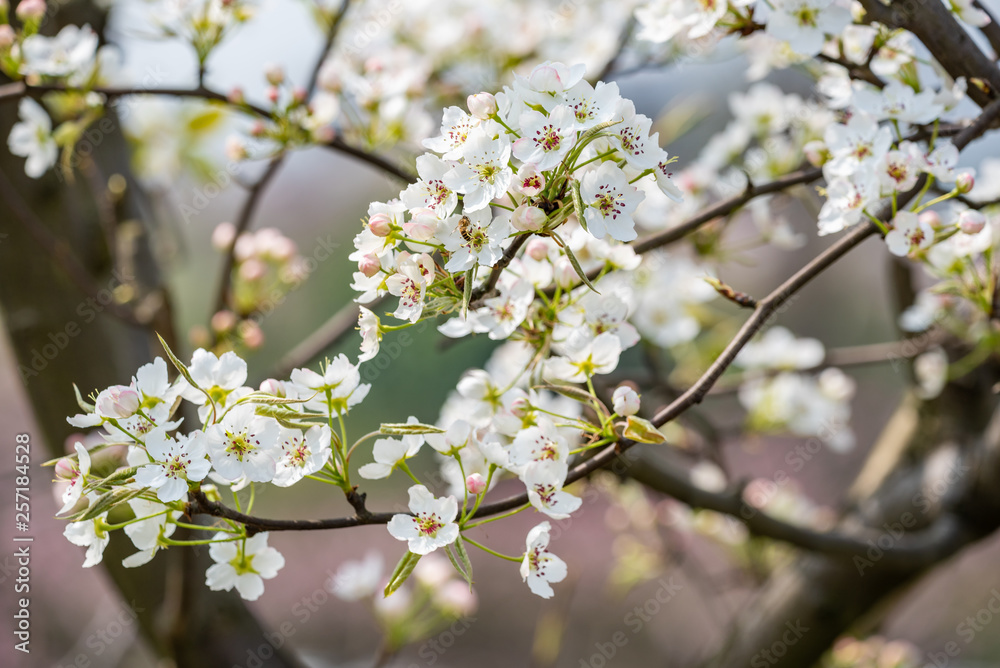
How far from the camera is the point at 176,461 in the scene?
22.0 inches

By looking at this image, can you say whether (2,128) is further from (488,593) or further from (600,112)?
(488,593)

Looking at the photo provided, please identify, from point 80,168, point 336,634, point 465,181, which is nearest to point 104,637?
point 80,168

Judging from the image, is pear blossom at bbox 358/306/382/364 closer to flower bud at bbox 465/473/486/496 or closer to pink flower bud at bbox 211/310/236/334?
flower bud at bbox 465/473/486/496

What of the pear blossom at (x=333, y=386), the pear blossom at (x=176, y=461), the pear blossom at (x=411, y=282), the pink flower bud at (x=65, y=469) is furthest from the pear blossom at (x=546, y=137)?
the pink flower bud at (x=65, y=469)

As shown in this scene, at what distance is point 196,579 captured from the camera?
3.61ft

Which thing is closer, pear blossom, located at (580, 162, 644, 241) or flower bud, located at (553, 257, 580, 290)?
pear blossom, located at (580, 162, 644, 241)

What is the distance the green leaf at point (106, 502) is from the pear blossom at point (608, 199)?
0.40 m

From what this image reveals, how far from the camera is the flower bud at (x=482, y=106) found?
58 centimetres

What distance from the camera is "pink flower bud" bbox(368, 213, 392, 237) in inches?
23.6

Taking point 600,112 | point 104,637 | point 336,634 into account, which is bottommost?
point 336,634

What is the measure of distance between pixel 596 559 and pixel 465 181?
4574 millimetres

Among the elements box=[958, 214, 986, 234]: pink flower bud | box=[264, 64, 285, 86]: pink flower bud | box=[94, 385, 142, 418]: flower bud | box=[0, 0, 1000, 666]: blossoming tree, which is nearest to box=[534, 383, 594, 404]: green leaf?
box=[0, 0, 1000, 666]: blossoming tree

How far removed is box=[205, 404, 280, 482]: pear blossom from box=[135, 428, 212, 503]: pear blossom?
21 mm

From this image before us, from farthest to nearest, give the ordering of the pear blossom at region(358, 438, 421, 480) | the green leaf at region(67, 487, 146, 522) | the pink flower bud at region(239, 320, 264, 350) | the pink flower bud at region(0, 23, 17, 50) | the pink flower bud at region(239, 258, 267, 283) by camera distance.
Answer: the pink flower bud at region(239, 258, 267, 283) → the pink flower bud at region(239, 320, 264, 350) → the pink flower bud at region(0, 23, 17, 50) → the pear blossom at region(358, 438, 421, 480) → the green leaf at region(67, 487, 146, 522)
